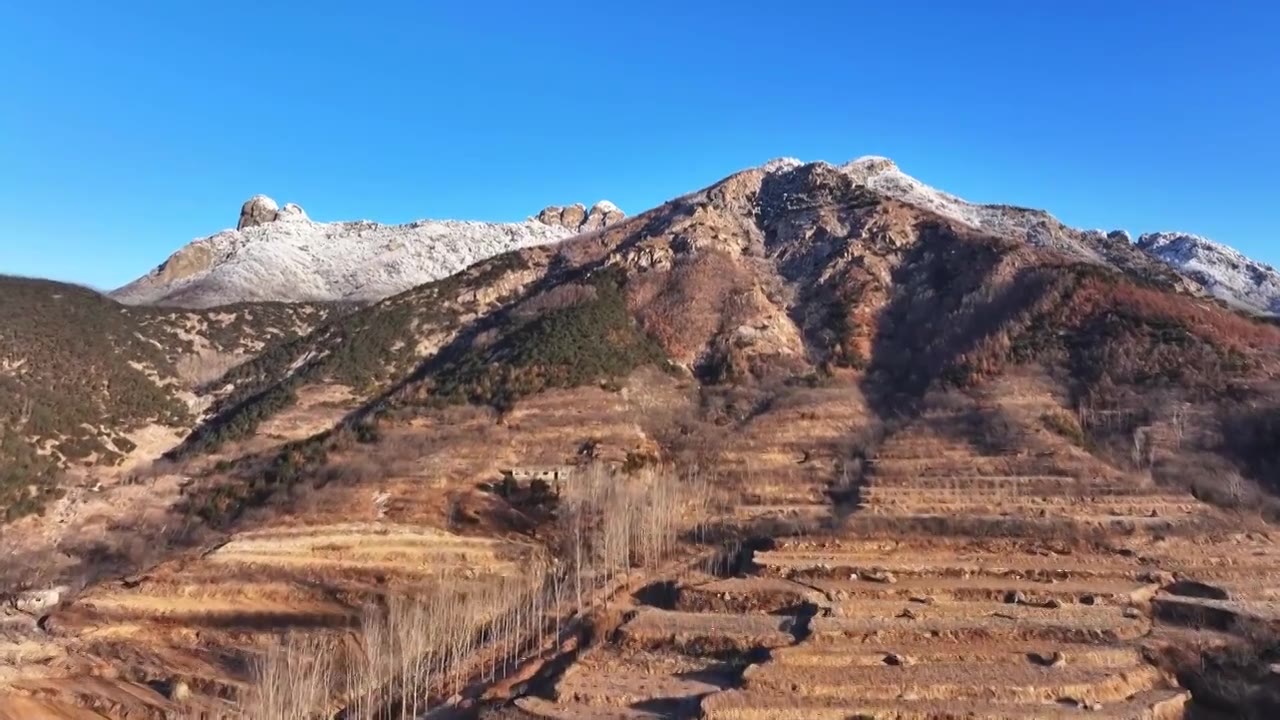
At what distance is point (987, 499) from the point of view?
172 ft

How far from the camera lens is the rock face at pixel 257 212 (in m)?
157

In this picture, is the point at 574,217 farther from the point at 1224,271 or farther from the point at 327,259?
the point at 1224,271

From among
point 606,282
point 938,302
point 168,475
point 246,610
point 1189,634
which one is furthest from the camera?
point 606,282

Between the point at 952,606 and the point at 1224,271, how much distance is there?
361ft

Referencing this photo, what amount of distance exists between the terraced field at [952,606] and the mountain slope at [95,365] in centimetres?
4746

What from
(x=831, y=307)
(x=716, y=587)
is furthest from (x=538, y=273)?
(x=716, y=587)

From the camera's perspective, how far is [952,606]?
1511 inches

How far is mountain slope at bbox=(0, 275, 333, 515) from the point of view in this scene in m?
65.4

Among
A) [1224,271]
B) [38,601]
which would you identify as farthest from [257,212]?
[1224,271]

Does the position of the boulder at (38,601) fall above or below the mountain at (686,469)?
below

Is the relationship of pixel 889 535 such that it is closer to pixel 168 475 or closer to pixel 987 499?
pixel 987 499

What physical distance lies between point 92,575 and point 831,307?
2644 inches

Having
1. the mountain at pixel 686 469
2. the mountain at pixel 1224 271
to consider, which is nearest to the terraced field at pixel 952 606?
the mountain at pixel 686 469

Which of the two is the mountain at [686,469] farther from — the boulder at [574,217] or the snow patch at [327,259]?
the boulder at [574,217]
